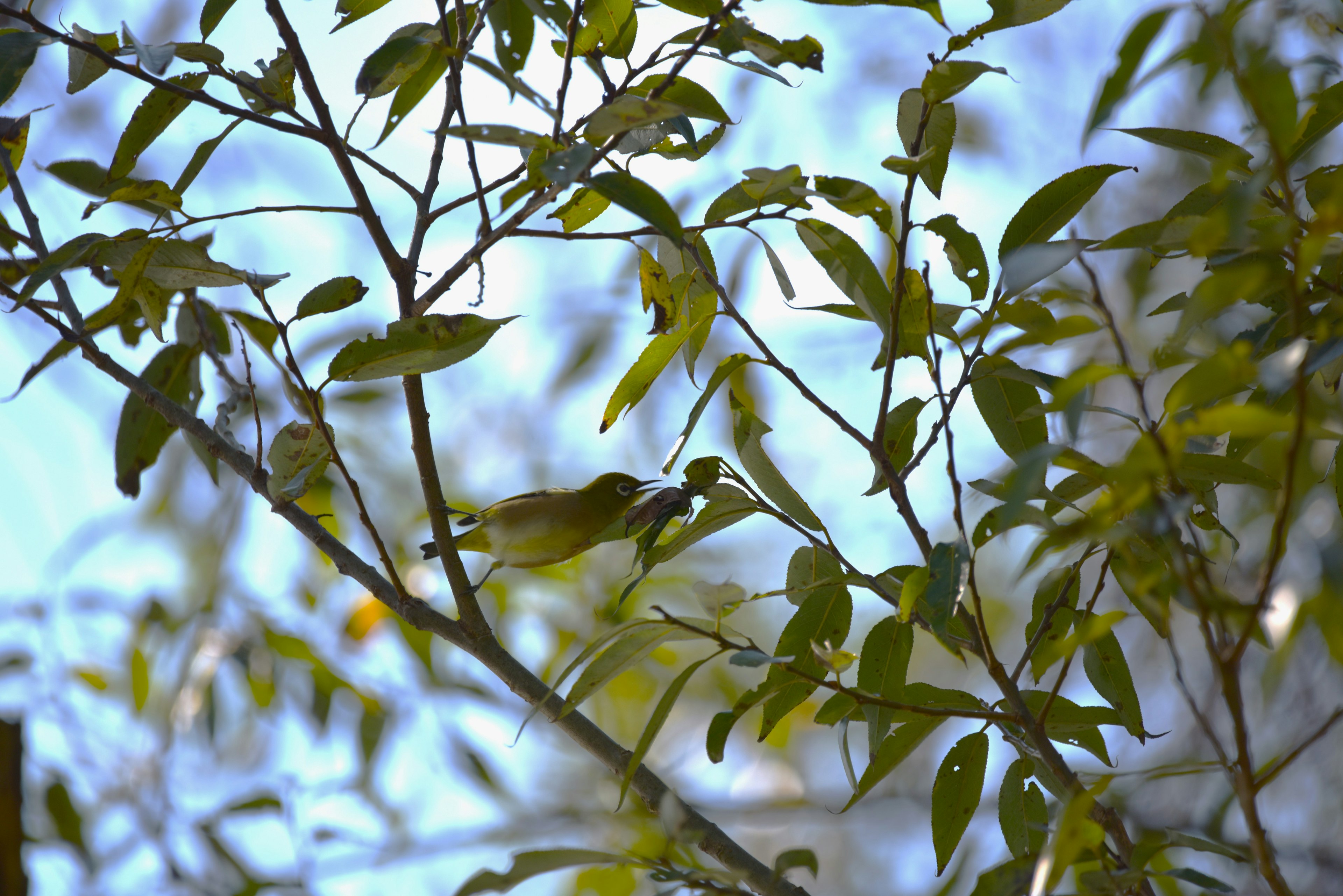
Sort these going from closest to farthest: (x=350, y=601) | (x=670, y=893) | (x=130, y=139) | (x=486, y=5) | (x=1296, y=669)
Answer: (x=670, y=893)
(x=486, y=5)
(x=130, y=139)
(x=1296, y=669)
(x=350, y=601)

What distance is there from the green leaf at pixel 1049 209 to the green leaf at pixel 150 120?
3.40 feet

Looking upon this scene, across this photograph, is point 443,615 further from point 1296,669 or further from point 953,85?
point 1296,669

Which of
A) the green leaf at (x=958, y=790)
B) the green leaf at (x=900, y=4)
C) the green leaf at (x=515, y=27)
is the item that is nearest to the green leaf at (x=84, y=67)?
the green leaf at (x=515, y=27)

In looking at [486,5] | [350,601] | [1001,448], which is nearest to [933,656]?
[350,601]

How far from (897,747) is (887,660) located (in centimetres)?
11

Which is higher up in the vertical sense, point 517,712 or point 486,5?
point 517,712

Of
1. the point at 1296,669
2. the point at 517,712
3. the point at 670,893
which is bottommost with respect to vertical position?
the point at 670,893

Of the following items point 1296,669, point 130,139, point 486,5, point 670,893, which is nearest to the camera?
point 670,893

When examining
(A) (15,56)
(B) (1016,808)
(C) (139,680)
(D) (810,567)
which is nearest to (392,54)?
(A) (15,56)

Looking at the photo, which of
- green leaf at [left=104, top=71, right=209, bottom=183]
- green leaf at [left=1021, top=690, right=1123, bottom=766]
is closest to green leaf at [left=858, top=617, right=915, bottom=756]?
green leaf at [left=1021, top=690, right=1123, bottom=766]

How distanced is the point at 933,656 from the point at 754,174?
221 inches

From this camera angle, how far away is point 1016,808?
3.95ft

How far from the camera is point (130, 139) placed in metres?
1.31

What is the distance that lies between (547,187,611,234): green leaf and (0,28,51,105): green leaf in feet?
2.03
